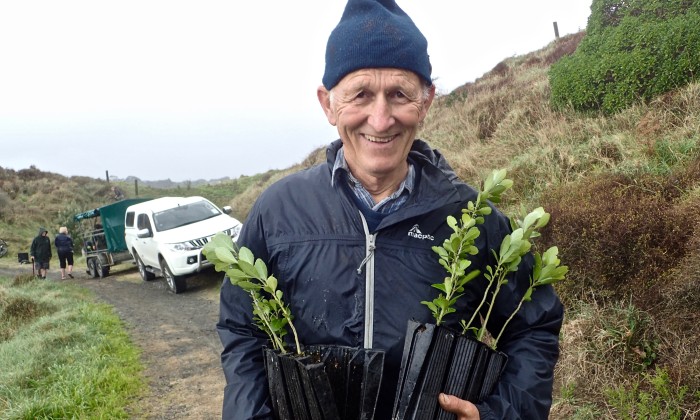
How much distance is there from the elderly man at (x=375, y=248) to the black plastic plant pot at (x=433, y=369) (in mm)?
148

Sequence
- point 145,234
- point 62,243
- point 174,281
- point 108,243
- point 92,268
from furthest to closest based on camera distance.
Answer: point 92,268, point 62,243, point 108,243, point 145,234, point 174,281

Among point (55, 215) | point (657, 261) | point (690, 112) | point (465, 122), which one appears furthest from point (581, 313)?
point (55, 215)

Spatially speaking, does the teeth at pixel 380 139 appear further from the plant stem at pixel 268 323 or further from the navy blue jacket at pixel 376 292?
the plant stem at pixel 268 323

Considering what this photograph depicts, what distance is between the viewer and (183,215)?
469 inches

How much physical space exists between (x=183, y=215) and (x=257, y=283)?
10.8 m

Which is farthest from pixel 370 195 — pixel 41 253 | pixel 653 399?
pixel 41 253

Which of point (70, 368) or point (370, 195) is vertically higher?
point (370, 195)

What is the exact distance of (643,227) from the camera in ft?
14.0

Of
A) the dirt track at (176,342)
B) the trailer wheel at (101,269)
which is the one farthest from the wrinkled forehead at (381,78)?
the trailer wheel at (101,269)

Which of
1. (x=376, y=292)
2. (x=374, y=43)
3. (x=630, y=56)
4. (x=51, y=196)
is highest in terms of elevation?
(x=51, y=196)

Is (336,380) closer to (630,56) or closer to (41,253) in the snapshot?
(630,56)

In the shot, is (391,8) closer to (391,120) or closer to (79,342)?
(391,120)

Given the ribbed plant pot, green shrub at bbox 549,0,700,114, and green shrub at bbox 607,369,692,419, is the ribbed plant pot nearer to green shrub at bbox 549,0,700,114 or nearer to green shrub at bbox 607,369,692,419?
green shrub at bbox 607,369,692,419

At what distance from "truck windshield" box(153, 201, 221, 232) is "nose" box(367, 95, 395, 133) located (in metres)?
10.6
